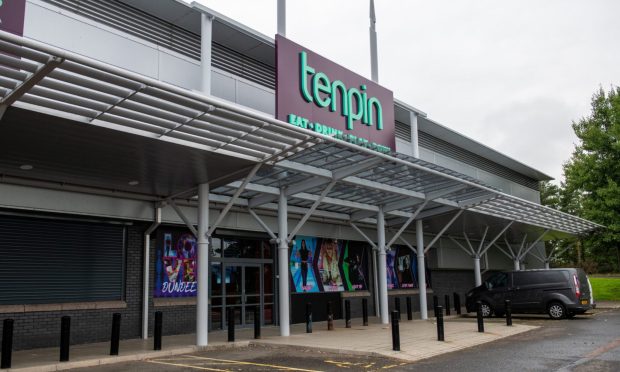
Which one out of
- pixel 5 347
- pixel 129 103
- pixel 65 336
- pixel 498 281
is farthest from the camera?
pixel 498 281

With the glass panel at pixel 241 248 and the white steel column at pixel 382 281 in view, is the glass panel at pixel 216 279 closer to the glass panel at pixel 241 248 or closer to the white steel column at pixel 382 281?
the glass panel at pixel 241 248

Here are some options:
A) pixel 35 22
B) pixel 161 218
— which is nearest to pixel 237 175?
pixel 161 218

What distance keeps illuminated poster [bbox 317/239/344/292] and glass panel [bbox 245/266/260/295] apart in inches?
125

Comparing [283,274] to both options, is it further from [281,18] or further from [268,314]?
[281,18]

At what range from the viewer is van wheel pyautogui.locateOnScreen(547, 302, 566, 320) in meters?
19.1

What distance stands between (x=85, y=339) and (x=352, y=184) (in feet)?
25.9

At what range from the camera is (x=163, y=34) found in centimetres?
1583

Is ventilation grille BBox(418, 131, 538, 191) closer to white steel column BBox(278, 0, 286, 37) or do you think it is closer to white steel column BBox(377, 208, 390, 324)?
white steel column BBox(377, 208, 390, 324)

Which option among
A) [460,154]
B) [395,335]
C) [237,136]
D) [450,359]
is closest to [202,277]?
[237,136]

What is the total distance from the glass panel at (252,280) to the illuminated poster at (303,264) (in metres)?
1.64

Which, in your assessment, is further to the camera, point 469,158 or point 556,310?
point 469,158

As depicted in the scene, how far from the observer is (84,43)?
488 inches

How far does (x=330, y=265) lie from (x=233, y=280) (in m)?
5.02

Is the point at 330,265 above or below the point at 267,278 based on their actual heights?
above
